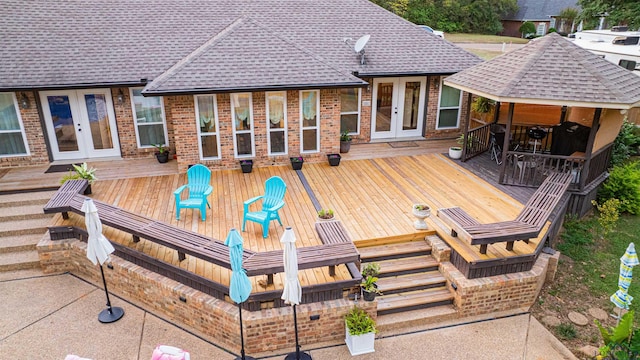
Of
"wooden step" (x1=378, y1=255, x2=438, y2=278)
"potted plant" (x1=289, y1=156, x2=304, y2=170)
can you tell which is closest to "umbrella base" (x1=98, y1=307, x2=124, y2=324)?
"wooden step" (x1=378, y1=255, x2=438, y2=278)

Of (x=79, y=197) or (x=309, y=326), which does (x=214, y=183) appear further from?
(x=309, y=326)

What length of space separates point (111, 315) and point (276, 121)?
6.54 meters

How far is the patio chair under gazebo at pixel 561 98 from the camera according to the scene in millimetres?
9812

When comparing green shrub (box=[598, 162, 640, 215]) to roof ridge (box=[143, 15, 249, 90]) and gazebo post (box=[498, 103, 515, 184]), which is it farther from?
roof ridge (box=[143, 15, 249, 90])

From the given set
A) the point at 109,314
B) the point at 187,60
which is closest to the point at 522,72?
the point at 187,60

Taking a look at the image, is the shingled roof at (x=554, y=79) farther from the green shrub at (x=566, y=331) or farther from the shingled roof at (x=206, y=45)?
the green shrub at (x=566, y=331)

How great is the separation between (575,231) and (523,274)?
3.32 m

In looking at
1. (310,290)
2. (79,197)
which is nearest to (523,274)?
(310,290)

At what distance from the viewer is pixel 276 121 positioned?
12.3 meters

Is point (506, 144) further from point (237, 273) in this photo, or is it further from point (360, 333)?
point (237, 273)

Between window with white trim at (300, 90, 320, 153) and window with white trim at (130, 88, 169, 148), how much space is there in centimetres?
415

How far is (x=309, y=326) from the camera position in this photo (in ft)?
23.7

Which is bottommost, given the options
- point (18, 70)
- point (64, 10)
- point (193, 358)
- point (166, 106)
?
point (193, 358)

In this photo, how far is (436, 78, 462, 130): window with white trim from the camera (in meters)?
14.8
